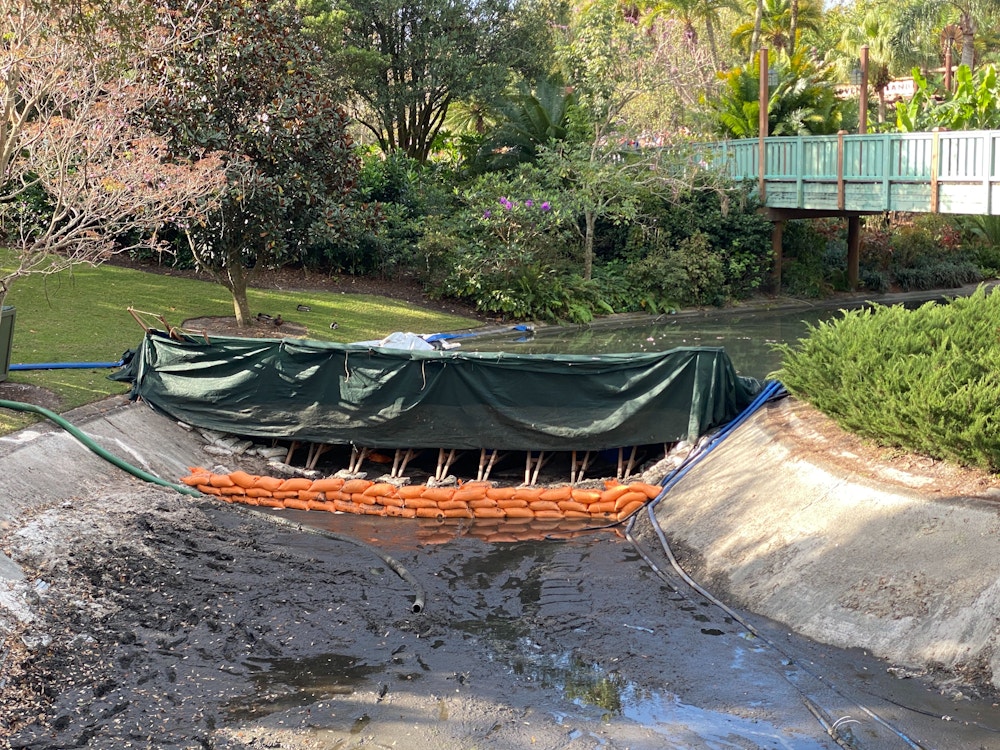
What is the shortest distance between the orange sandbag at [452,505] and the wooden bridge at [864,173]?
1328cm

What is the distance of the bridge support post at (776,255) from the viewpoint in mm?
30375

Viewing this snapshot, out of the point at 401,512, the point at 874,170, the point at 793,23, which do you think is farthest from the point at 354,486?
the point at 793,23

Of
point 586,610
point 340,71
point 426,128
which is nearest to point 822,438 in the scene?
point 586,610

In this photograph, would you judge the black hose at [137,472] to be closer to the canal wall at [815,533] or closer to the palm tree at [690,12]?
the canal wall at [815,533]

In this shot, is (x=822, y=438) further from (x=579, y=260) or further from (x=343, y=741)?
(x=579, y=260)

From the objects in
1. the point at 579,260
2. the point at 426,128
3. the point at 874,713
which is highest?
the point at 426,128

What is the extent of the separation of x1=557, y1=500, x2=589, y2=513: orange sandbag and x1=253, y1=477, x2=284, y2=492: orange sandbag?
362 centimetres

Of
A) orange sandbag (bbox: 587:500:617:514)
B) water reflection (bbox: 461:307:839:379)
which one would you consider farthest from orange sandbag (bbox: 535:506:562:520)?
water reflection (bbox: 461:307:839:379)

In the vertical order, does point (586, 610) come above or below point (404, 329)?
below

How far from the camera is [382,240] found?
2833cm

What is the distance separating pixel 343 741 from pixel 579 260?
74.9 ft

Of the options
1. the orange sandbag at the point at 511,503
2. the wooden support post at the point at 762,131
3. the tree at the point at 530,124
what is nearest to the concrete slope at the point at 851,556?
the orange sandbag at the point at 511,503

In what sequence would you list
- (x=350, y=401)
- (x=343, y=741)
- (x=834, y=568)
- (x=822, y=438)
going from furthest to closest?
1. (x=350, y=401)
2. (x=822, y=438)
3. (x=834, y=568)
4. (x=343, y=741)

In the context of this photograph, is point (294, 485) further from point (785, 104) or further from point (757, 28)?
point (757, 28)
